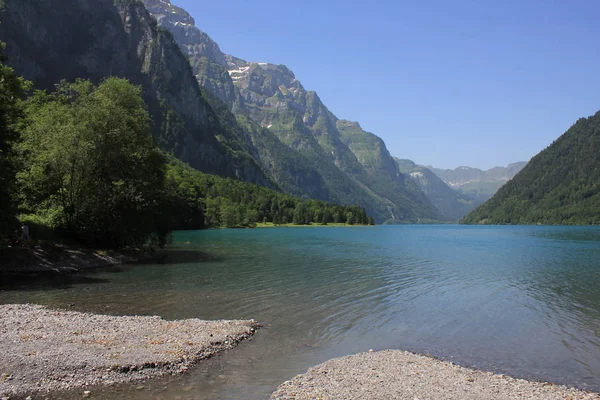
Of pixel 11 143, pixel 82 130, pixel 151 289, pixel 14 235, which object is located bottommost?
pixel 151 289

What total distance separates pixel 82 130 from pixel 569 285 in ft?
167

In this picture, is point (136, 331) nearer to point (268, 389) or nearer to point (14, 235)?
point (268, 389)

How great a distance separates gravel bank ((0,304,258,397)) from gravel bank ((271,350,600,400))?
485 cm

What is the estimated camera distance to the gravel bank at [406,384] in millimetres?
13961

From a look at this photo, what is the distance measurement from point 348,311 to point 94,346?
15.7 m

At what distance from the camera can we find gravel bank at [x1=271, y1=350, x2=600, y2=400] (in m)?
14.0

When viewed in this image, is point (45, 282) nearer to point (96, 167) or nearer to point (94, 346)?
point (96, 167)

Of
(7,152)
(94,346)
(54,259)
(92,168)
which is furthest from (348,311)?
(92,168)

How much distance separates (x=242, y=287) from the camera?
3594cm

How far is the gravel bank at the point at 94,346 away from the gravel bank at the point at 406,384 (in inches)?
191

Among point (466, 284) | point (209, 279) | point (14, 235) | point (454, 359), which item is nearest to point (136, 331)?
point (454, 359)

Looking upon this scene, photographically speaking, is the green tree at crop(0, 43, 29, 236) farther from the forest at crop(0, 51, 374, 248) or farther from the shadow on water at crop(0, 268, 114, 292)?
the shadow on water at crop(0, 268, 114, 292)

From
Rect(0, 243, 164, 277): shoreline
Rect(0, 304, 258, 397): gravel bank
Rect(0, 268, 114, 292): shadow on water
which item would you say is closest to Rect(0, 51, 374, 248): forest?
Rect(0, 243, 164, 277): shoreline

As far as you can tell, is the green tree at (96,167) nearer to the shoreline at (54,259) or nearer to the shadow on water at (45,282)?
the shoreline at (54,259)
